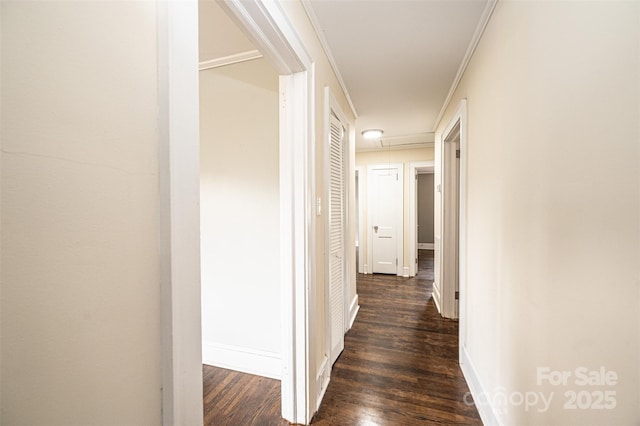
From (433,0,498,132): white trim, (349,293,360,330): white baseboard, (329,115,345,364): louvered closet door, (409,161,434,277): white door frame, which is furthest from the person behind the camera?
(409,161,434,277): white door frame

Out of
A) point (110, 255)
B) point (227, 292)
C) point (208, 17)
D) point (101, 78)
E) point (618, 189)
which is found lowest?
point (227, 292)

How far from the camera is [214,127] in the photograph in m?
2.09

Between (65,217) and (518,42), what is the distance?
1742 mm

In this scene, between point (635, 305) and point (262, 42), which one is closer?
point (635, 305)

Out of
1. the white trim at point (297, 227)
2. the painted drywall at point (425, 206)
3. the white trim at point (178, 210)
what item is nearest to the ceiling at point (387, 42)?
the white trim at point (297, 227)

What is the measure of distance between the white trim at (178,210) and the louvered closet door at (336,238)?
1.50 m

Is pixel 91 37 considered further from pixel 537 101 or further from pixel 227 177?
pixel 227 177

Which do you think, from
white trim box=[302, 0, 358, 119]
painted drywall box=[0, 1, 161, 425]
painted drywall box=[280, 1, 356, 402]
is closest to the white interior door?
white trim box=[302, 0, 358, 119]

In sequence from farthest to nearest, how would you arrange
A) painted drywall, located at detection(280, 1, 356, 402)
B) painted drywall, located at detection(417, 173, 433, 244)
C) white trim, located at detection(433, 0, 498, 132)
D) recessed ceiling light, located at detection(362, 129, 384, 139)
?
painted drywall, located at detection(417, 173, 433, 244) < recessed ceiling light, located at detection(362, 129, 384, 139) < painted drywall, located at detection(280, 1, 356, 402) < white trim, located at detection(433, 0, 498, 132)

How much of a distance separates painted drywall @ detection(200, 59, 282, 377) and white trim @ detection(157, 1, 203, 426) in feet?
4.37

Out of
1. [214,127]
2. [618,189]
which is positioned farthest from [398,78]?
[618,189]

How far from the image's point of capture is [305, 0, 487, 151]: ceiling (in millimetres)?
1495

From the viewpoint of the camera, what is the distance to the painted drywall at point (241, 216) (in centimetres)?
199

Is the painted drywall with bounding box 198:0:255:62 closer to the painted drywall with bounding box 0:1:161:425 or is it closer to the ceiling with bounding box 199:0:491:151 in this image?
the ceiling with bounding box 199:0:491:151
